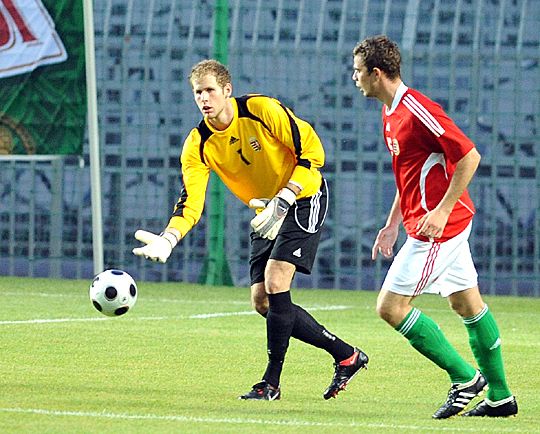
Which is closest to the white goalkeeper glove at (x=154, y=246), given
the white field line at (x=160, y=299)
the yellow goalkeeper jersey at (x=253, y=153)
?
the yellow goalkeeper jersey at (x=253, y=153)

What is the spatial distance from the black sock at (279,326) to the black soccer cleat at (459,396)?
0.99 m

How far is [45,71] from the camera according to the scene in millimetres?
16047

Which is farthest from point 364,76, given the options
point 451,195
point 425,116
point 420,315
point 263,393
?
point 263,393

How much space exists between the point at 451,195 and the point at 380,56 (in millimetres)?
754

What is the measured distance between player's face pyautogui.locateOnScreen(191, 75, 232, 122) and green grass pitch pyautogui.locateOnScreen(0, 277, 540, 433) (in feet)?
4.60

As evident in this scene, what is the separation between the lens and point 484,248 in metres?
18.5

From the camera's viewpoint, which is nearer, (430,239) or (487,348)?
(430,239)

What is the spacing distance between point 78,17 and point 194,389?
334 inches

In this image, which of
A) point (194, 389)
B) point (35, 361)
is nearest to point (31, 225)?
point (35, 361)

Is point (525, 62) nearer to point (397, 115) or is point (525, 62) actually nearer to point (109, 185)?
point (109, 185)

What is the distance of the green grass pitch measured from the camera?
6.89 meters

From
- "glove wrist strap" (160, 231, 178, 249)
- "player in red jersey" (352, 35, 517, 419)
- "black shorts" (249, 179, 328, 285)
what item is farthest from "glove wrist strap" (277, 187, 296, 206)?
"player in red jersey" (352, 35, 517, 419)

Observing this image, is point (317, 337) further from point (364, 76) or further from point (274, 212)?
point (364, 76)

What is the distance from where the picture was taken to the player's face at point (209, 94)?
307 inches
